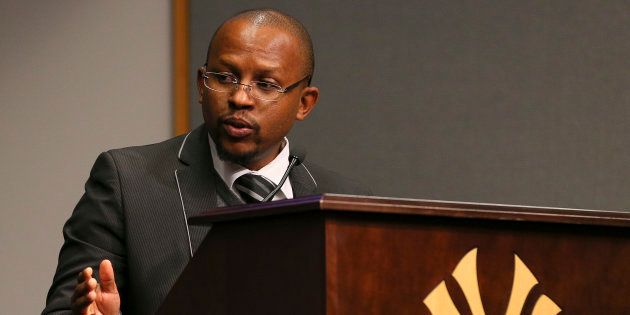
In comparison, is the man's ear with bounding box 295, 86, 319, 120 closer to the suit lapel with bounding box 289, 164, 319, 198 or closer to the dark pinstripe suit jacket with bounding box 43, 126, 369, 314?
the suit lapel with bounding box 289, 164, 319, 198

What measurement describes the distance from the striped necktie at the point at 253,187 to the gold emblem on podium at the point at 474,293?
2.25 ft

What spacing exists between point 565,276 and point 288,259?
0.30m

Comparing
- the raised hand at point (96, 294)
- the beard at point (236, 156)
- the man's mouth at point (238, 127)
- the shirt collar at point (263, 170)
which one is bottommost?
the raised hand at point (96, 294)

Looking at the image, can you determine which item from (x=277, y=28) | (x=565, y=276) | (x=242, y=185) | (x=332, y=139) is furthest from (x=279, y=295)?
(x=332, y=139)

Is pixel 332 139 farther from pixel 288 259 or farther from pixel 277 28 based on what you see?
pixel 288 259

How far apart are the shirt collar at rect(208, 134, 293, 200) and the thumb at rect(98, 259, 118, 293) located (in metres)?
0.43

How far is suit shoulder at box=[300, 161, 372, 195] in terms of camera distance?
1883 mm

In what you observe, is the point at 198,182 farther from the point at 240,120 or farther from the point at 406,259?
the point at 406,259

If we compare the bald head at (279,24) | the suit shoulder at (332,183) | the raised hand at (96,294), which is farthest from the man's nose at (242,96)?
the raised hand at (96,294)

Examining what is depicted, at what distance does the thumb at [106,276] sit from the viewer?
4.25 feet

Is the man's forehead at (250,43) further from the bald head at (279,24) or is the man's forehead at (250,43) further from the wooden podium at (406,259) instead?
the wooden podium at (406,259)

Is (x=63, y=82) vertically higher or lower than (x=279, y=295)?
higher

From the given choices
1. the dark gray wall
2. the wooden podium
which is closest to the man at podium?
the wooden podium

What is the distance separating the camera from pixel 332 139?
8.86 ft
